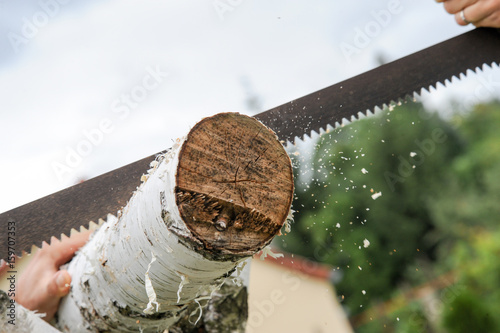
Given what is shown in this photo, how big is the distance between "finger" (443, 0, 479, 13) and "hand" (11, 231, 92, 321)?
10.6 ft

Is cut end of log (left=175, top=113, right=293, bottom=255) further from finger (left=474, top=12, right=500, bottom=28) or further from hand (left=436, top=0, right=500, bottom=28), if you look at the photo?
finger (left=474, top=12, right=500, bottom=28)

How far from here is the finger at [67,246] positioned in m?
2.44

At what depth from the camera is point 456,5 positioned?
3.52 m

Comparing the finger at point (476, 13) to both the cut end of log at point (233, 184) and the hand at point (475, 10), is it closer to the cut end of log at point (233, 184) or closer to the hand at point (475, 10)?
the hand at point (475, 10)

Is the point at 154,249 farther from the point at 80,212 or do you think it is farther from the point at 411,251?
the point at 411,251

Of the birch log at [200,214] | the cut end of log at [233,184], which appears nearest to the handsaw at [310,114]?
the birch log at [200,214]

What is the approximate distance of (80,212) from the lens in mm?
2832

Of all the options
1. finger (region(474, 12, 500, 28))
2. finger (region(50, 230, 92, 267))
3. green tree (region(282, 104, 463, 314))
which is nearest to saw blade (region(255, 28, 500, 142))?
finger (region(474, 12, 500, 28))

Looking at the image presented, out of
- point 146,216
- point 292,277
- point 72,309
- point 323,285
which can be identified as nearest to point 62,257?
point 72,309

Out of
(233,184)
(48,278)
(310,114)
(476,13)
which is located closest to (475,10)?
(476,13)

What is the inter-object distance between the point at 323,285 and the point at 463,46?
22.5 ft

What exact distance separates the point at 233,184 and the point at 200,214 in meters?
0.16

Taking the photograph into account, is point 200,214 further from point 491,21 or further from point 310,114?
point 491,21

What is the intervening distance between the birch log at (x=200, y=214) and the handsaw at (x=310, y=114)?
1.12 meters
